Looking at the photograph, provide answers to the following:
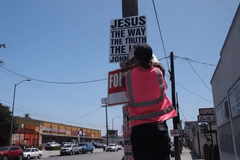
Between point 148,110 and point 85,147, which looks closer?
point 148,110

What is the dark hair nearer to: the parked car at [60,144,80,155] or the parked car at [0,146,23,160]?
the parked car at [0,146,23,160]

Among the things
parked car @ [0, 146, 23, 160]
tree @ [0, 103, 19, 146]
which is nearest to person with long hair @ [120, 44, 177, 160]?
parked car @ [0, 146, 23, 160]

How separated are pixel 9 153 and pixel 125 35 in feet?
81.7

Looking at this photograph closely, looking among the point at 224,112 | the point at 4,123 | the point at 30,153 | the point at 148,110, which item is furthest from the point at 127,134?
the point at 4,123

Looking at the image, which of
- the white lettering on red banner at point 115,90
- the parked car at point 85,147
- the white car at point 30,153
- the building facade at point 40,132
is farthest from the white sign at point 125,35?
the building facade at point 40,132

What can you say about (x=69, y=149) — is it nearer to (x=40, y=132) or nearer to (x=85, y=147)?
(x=85, y=147)

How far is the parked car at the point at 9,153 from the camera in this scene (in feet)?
81.4

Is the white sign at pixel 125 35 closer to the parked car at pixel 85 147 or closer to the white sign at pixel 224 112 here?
the white sign at pixel 224 112

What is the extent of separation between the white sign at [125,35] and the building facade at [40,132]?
39692mm

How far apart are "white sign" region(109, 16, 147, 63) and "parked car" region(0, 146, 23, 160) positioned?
78.3 ft

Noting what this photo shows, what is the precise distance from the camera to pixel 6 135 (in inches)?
1442

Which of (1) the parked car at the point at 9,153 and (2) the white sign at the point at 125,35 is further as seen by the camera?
(1) the parked car at the point at 9,153

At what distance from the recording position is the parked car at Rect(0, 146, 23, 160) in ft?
81.4

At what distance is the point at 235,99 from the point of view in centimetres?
592
